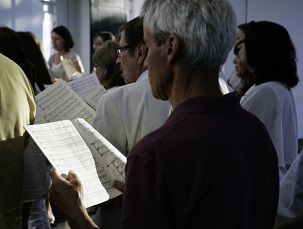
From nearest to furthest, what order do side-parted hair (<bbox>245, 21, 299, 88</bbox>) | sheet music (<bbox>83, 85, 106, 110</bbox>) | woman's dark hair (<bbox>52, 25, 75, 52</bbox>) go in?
sheet music (<bbox>83, 85, 106, 110</bbox>) → side-parted hair (<bbox>245, 21, 299, 88</bbox>) → woman's dark hair (<bbox>52, 25, 75, 52</bbox>)

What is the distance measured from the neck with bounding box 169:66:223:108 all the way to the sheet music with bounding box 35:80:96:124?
0.97m

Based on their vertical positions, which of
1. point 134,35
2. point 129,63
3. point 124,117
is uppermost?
point 134,35

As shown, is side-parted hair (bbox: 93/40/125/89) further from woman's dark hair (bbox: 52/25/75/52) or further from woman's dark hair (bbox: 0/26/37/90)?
woman's dark hair (bbox: 52/25/75/52)

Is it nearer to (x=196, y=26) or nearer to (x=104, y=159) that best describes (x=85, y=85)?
(x=104, y=159)

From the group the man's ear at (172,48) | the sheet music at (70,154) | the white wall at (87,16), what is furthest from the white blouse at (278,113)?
the white wall at (87,16)

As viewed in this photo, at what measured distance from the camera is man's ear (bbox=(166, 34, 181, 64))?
117cm

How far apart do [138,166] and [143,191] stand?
0.05 meters

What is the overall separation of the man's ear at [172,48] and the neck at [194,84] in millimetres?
32

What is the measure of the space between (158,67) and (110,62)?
186cm

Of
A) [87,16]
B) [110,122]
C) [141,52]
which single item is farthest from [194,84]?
[87,16]

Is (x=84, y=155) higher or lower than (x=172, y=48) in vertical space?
lower

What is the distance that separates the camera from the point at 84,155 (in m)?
1.60

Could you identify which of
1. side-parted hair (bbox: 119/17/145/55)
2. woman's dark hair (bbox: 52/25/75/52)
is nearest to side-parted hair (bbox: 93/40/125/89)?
side-parted hair (bbox: 119/17/145/55)

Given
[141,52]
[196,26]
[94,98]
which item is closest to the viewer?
[196,26]
